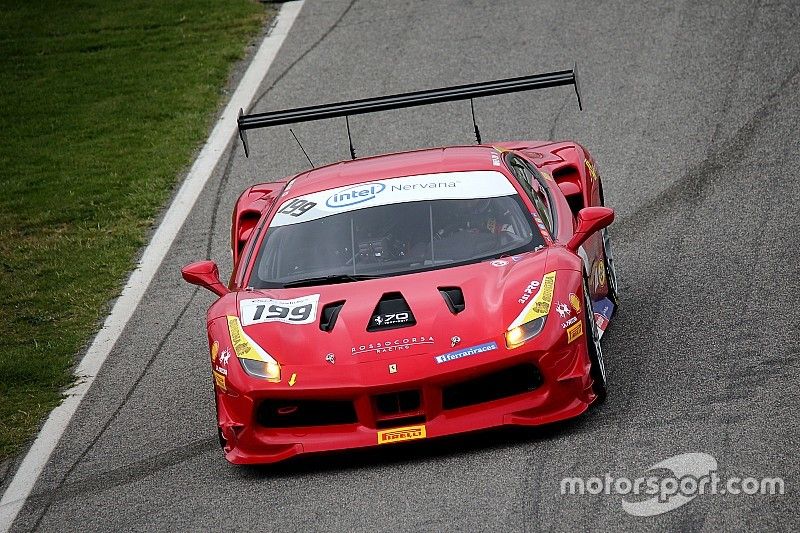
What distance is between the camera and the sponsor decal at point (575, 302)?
6.87 meters

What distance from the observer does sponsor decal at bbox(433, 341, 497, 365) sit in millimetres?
6473

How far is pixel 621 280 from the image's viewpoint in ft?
30.8

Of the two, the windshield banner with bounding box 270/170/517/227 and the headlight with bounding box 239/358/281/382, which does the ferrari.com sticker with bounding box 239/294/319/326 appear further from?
the windshield banner with bounding box 270/170/517/227

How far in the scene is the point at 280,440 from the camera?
6.66m

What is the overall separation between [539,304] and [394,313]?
0.70 meters

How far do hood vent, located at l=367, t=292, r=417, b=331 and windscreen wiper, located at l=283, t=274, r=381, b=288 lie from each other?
40 centimetres

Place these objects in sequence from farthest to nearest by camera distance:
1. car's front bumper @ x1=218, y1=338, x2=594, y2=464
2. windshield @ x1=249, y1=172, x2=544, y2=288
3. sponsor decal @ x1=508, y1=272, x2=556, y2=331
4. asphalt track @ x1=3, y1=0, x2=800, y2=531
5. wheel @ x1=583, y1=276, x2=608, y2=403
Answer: windshield @ x1=249, y1=172, x2=544, y2=288
wheel @ x1=583, y1=276, x2=608, y2=403
sponsor decal @ x1=508, y1=272, x2=556, y2=331
car's front bumper @ x1=218, y1=338, x2=594, y2=464
asphalt track @ x1=3, y1=0, x2=800, y2=531

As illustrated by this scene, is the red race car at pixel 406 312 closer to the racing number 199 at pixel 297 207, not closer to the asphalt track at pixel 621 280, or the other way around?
the racing number 199 at pixel 297 207

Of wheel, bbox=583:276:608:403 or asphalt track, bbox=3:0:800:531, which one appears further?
wheel, bbox=583:276:608:403

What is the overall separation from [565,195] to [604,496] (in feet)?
11.3

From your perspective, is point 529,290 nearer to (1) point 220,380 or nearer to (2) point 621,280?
(1) point 220,380

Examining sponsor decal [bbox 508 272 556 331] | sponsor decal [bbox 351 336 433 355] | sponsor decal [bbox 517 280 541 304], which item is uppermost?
sponsor decal [bbox 517 280 541 304]

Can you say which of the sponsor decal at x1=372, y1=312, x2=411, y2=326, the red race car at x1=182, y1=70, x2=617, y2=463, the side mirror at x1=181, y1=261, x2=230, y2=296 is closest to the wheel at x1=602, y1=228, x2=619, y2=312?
the red race car at x1=182, y1=70, x2=617, y2=463

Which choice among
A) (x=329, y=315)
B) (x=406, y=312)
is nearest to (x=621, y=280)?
(x=406, y=312)
